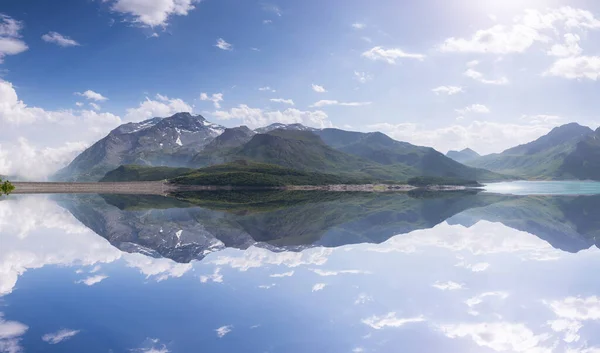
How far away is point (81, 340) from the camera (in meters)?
20.2

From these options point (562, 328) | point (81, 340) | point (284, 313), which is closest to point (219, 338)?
point (284, 313)

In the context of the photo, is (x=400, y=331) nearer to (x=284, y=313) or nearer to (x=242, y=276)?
(x=284, y=313)

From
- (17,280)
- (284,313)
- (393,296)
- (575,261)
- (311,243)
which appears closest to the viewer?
(284,313)

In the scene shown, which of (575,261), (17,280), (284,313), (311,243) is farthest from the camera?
(311,243)

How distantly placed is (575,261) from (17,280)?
4937 centimetres

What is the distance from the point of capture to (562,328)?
75.0 feet

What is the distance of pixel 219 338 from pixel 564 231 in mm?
65860

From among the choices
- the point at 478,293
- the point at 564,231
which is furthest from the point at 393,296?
the point at 564,231

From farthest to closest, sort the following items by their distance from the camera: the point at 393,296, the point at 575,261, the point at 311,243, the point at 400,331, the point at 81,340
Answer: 1. the point at 311,243
2. the point at 575,261
3. the point at 393,296
4. the point at 400,331
5. the point at 81,340

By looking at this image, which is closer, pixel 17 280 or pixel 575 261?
pixel 17 280

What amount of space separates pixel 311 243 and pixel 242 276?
19891mm

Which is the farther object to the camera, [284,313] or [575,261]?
[575,261]

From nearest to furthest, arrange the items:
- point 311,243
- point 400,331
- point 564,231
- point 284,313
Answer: point 400,331 < point 284,313 < point 311,243 < point 564,231

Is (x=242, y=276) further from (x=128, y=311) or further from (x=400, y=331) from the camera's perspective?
(x=400, y=331)
